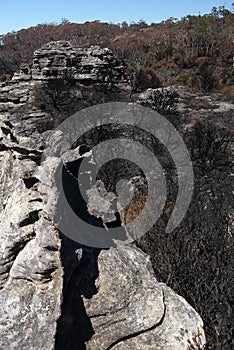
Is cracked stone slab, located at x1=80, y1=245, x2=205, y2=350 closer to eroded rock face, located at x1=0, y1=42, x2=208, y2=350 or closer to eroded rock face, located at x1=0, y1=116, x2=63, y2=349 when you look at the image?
eroded rock face, located at x1=0, y1=42, x2=208, y2=350

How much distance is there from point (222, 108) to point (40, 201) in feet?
78.8

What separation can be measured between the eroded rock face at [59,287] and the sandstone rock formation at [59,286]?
12mm

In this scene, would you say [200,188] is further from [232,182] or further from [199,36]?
[199,36]

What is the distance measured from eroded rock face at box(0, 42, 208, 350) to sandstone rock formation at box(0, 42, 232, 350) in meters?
0.01

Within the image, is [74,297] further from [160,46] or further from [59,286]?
[160,46]

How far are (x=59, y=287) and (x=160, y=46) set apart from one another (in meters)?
52.9

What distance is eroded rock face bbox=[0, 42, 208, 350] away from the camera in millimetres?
4816

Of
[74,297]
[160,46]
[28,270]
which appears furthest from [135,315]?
[160,46]

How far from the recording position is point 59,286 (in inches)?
193

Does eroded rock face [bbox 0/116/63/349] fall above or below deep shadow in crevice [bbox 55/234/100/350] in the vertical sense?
above

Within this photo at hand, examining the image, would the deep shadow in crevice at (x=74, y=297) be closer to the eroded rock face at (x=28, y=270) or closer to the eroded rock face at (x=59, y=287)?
the eroded rock face at (x=59, y=287)

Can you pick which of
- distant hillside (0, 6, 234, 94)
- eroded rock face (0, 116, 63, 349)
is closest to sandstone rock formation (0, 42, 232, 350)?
eroded rock face (0, 116, 63, 349)

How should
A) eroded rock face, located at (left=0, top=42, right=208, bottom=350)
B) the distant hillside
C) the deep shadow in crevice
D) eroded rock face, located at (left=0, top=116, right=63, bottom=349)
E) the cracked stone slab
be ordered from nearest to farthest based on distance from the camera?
eroded rock face, located at (left=0, top=116, right=63, bottom=349) → eroded rock face, located at (left=0, top=42, right=208, bottom=350) → the deep shadow in crevice → the cracked stone slab → the distant hillside

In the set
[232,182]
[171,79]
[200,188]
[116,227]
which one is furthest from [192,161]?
[171,79]
